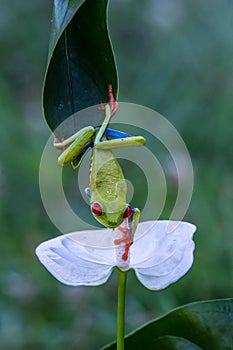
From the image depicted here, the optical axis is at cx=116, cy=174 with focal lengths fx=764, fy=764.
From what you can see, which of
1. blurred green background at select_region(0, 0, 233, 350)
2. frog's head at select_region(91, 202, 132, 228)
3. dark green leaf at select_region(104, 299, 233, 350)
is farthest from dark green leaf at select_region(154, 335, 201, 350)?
blurred green background at select_region(0, 0, 233, 350)

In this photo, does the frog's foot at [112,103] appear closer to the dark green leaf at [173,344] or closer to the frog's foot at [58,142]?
the frog's foot at [58,142]

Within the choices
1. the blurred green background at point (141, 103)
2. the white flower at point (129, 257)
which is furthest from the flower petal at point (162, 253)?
the blurred green background at point (141, 103)

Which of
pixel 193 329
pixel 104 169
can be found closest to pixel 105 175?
pixel 104 169

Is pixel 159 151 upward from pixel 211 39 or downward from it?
downward

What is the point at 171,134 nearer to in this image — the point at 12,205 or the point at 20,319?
the point at 12,205

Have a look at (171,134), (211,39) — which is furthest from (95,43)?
(211,39)

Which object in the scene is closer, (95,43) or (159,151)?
(95,43)

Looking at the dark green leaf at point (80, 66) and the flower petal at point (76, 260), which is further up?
the dark green leaf at point (80, 66)
